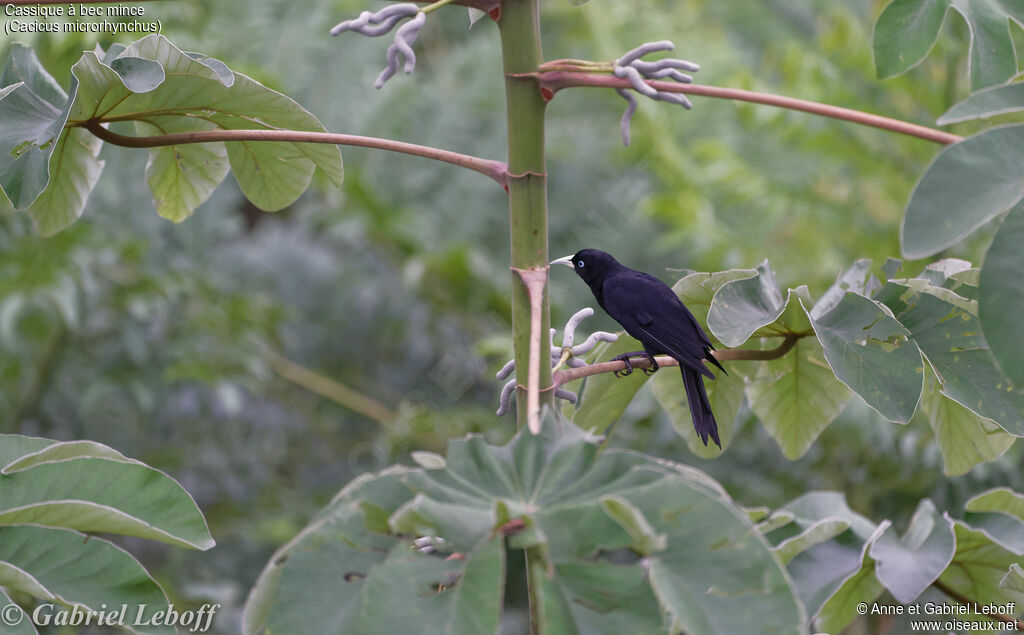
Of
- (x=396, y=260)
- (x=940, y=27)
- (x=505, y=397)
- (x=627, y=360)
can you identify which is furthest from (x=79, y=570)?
(x=396, y=260)

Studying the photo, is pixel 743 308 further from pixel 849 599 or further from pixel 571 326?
pixel 849 599

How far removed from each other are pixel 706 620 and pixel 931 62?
2314 millimetres

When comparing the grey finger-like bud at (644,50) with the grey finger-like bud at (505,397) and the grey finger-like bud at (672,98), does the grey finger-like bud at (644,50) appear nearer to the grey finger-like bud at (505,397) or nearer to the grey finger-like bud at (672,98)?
the grey finger-like bud at (672,98)

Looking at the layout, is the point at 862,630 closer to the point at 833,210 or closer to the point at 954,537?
the point at 954,537

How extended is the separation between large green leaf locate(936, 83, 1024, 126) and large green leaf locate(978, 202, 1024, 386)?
0.05 meters

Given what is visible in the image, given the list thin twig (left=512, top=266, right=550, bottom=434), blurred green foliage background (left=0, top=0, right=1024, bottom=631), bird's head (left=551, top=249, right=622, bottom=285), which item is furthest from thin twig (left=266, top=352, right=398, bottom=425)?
thin twig (left=512, top=266, right=550, bottom=434)

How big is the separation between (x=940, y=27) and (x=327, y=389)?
5.70ft

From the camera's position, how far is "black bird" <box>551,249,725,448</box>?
21.4 inches

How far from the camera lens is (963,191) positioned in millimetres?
354

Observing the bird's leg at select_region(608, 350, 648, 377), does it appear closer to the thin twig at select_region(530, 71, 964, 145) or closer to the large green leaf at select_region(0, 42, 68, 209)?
the thin twig at select_region(530, 71, 964, 145)

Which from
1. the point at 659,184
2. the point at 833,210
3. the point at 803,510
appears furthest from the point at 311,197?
the point at 803,510

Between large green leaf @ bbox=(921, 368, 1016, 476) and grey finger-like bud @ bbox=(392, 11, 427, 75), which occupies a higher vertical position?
grey finger-like bud @ bbox=(392, 11, 427, 75)

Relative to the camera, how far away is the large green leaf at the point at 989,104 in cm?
38

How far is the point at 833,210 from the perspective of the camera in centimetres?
256
